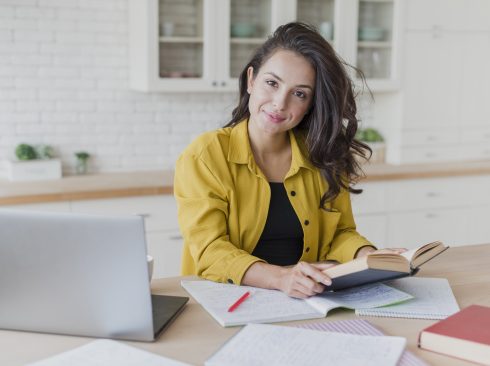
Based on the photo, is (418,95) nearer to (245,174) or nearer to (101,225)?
(245,174)

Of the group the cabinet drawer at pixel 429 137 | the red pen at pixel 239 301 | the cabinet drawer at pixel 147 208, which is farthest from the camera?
the cabinet drawer at pixel 429 137

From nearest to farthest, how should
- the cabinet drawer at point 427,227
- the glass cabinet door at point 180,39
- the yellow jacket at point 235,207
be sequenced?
the yellow jacket at point 235,207, the glass cabinet door at point 180,39, the cabinet drawer at point 427,227

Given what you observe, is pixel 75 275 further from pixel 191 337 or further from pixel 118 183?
pixel 118 183

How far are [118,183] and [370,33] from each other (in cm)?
180

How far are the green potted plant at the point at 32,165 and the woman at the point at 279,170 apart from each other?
169cm

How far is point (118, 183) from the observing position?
3.71 metres

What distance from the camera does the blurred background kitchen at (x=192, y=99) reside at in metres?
3.75

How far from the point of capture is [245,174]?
88.3 inches

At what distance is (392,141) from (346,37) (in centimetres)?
76

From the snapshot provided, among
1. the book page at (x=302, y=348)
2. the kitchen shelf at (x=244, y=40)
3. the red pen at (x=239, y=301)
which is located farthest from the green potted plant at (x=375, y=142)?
the book page at (x=302, y=348)

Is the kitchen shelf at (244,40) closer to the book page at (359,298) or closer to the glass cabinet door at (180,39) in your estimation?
the glass cabinet door at (180,39)

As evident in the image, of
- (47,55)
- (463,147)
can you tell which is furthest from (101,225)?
(463,147)

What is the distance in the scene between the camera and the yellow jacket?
207 cm

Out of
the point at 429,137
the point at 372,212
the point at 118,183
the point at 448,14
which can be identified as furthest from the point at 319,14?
the point at 118,183
